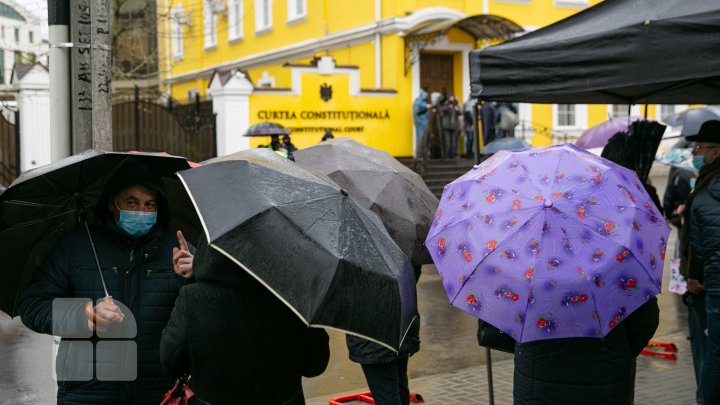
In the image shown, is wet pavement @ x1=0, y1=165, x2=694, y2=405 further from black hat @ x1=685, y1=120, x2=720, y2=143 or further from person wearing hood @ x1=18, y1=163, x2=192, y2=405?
person wearing hood @ x1=18, y1=163, x2=192, y2=405

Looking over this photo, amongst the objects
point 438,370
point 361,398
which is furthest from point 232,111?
point 361,398

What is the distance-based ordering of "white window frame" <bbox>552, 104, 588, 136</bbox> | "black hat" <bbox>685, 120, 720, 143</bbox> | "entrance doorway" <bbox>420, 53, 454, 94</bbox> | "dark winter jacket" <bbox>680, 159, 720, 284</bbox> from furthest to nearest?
"white window frame" <bbox>552, 104, 588, 136</bbox>, "entrance doorway" <bbox>420, 53, 454, 94</bbox>, "black hat" <bbox>685, 120, 720, 143</bbox>, "dark winter jacket" <bbox>680, 159, 720, 284</bbox>

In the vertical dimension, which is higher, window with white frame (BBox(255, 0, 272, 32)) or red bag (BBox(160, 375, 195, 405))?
window with white frame (BBox(255, 0, 272, 32))

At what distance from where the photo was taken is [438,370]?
821 cm

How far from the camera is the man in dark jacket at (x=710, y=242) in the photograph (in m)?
5.63

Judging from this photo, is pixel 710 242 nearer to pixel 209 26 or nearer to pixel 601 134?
pixel 601 134

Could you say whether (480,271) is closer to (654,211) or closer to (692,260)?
(654,211)

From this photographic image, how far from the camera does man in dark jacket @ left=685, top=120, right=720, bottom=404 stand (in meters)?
5.63

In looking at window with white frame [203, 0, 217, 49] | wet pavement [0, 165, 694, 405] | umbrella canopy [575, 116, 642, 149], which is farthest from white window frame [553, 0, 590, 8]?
wet pavement [0, 165, 694, 405]

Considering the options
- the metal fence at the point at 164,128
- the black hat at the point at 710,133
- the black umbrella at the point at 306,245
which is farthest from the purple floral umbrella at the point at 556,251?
the metal fence at the point at 164,128

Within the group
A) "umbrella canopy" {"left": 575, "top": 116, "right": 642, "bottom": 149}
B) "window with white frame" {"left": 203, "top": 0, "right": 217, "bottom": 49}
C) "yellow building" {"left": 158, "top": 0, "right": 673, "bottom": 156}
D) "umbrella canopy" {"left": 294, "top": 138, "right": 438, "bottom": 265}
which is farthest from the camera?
"window with white frame" {"left": 203, "top": 0, "right": 217, "bottom": 49}

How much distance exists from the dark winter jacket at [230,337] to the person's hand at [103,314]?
267 millimetres

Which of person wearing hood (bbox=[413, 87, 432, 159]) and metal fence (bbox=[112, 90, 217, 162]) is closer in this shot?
metal fence (bbox=[112, 90, 217, 162])

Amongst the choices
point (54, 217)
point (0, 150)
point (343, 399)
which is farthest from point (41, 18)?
point (54, 217)
